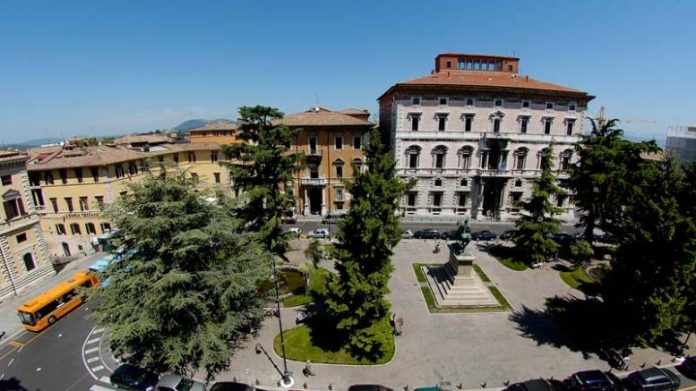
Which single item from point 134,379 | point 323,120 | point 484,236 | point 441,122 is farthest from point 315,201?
point 134,379

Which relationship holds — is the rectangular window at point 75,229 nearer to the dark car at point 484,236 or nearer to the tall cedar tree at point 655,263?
the dark car at point 484,236

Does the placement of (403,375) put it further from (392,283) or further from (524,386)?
(392,283)

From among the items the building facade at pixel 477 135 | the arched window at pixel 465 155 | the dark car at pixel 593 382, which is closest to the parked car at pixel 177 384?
the dark car at pixel 593 382

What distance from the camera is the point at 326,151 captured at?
138 ft

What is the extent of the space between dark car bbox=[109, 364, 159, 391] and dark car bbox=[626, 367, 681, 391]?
24.9 m

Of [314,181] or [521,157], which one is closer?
[521,157]

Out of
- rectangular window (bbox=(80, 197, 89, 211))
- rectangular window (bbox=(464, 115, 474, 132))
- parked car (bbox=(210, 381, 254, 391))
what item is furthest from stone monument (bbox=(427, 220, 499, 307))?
rectangular window (bbox=(80, 197, 89, 211))

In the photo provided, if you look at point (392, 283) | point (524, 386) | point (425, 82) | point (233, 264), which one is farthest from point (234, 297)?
point (425, 82)

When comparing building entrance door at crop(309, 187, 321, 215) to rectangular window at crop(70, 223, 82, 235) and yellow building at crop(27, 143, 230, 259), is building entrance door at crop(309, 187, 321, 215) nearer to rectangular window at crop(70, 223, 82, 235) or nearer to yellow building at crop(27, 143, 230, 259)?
yellow building at crop(27, 143, 230, 259)

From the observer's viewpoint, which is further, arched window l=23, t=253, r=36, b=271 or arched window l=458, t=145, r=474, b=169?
arched window l=458, t=145, r=474, b=169

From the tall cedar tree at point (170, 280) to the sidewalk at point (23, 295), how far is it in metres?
14.0

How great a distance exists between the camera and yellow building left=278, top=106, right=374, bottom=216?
135 ft

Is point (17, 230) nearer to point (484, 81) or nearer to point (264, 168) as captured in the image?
point (264, 168)

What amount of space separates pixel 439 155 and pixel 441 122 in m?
4.30
